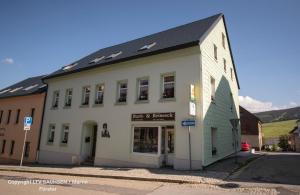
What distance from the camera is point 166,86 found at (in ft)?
49.7

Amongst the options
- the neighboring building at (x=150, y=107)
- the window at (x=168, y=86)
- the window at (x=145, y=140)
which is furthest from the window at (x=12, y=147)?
the window at (x=168, y=86)

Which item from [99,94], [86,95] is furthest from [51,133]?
[99,94]

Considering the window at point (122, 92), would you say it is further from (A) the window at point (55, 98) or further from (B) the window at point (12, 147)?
(B) the window at point (12, 147)

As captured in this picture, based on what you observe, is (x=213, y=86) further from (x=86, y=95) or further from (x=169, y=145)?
(x=86, y=95)

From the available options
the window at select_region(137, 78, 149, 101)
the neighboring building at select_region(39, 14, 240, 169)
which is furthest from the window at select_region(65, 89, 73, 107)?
the window at select_region(137, 78, 149, 101)

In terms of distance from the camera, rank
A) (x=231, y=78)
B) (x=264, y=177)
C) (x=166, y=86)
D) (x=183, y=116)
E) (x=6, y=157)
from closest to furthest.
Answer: (x=264, y=177) → (x=183, y=116) → (x=166, y=86) → (x=231, y=78) → (x=6, y=157)

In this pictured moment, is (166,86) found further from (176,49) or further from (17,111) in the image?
(17,111)

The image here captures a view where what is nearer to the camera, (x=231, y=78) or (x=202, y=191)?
(x=202, y=191)

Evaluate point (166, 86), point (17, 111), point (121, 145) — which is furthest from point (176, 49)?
point (17, 111)

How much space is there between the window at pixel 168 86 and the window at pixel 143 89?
132 centimetres

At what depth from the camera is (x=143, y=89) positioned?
16188mm

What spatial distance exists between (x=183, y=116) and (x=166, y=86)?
2484 mm

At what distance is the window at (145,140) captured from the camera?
1487cm

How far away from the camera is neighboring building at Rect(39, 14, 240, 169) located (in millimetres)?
13914
